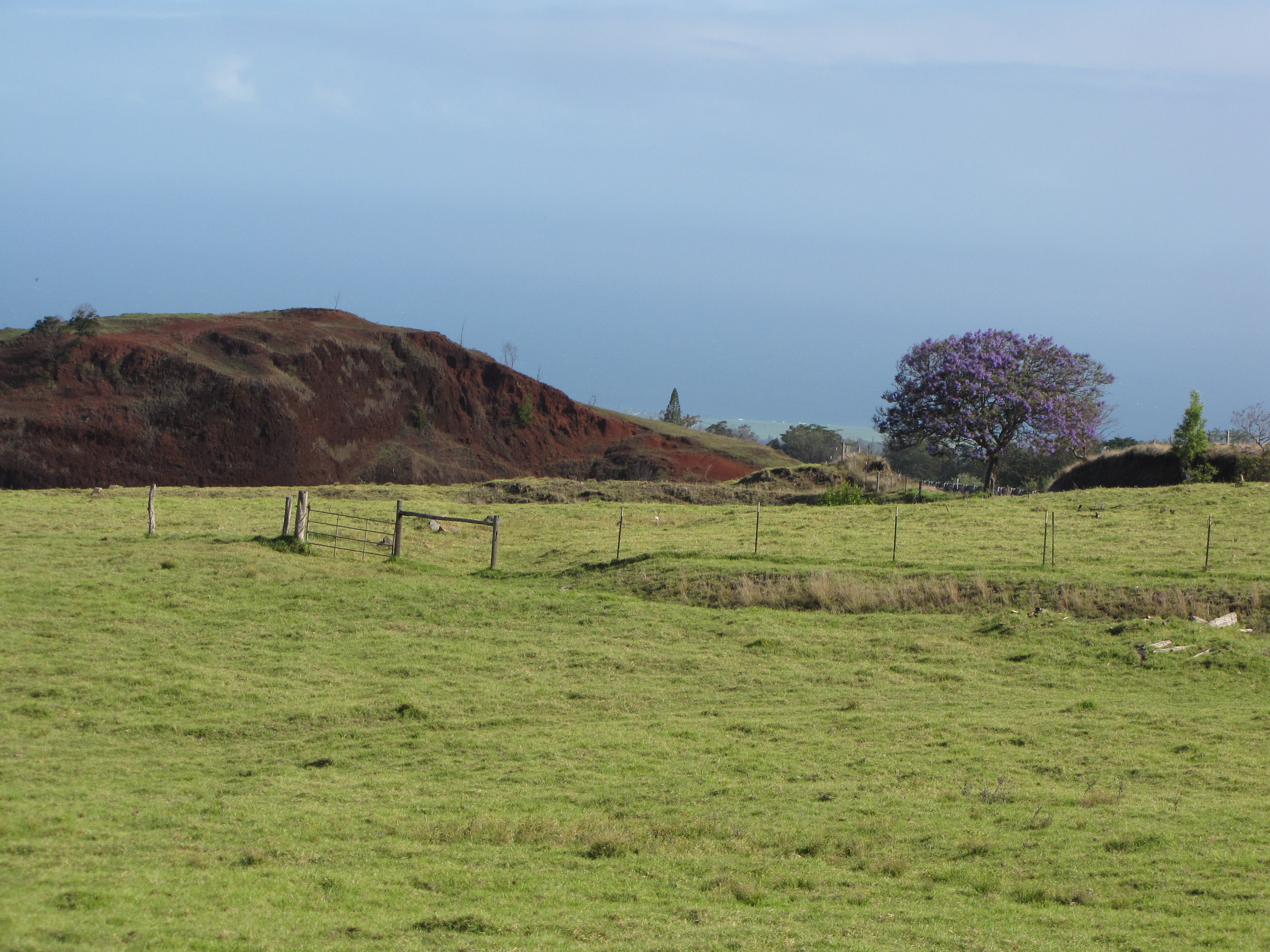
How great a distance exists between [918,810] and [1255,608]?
15.6 metres

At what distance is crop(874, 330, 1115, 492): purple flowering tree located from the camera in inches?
2142

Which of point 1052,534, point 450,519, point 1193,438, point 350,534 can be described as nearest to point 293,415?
point 350,534

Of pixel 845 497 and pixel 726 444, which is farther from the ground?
pixel 726 444

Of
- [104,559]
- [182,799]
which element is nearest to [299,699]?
[182,799]

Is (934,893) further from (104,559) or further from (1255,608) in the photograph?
(104,559)

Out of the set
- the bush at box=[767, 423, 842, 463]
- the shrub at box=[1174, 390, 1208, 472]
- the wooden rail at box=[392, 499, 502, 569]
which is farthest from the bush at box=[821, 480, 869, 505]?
the bush at box=[767, 423, 842, 463]

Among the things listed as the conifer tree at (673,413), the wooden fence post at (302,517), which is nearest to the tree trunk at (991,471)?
the wooden fence post at (302,517)

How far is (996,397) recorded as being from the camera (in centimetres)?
→ 5434

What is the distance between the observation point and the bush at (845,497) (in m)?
49.3

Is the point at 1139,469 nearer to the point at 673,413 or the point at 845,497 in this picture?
the point at 845,497

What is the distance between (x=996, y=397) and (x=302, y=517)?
121ft

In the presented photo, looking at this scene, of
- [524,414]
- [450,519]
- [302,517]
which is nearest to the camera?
[302,517]

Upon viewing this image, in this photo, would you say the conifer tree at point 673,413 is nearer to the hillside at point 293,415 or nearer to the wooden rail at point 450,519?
the hillside at point 293,415

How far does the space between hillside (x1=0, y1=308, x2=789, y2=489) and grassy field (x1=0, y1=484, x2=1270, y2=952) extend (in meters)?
30.0
